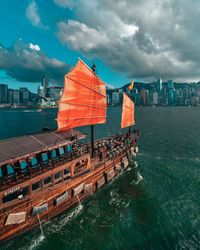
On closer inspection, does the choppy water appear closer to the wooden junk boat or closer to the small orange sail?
the wooden junk boat

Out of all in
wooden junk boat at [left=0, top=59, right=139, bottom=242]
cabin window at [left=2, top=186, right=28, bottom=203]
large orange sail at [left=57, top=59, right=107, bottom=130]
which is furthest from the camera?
large orange sail at [left=57, top=59, right=107, bottom=130]

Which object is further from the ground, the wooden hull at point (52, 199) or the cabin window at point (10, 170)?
the cabin window at point (10, 170)

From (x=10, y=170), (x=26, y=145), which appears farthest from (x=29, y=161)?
(x=10, y=170)

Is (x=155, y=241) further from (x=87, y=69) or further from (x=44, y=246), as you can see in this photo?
(x=87, y=69)

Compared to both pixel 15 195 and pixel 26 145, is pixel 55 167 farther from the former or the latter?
pixel 15 195

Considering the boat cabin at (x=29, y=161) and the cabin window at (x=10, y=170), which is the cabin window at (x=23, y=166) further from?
the cabin window at (x=10, y=170)

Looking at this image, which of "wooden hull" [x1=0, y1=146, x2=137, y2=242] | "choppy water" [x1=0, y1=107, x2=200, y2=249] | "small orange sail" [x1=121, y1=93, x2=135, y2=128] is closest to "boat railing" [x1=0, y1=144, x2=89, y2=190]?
"wooden hull" [x1=0, y1=146, x2=137, y2=242]

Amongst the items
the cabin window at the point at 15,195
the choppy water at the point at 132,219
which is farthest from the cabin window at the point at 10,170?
the choppy water at the point at 132,219

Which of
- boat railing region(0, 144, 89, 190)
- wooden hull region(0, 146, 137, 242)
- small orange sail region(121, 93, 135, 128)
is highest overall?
small orange sail region(121, 93, 135, 128)
